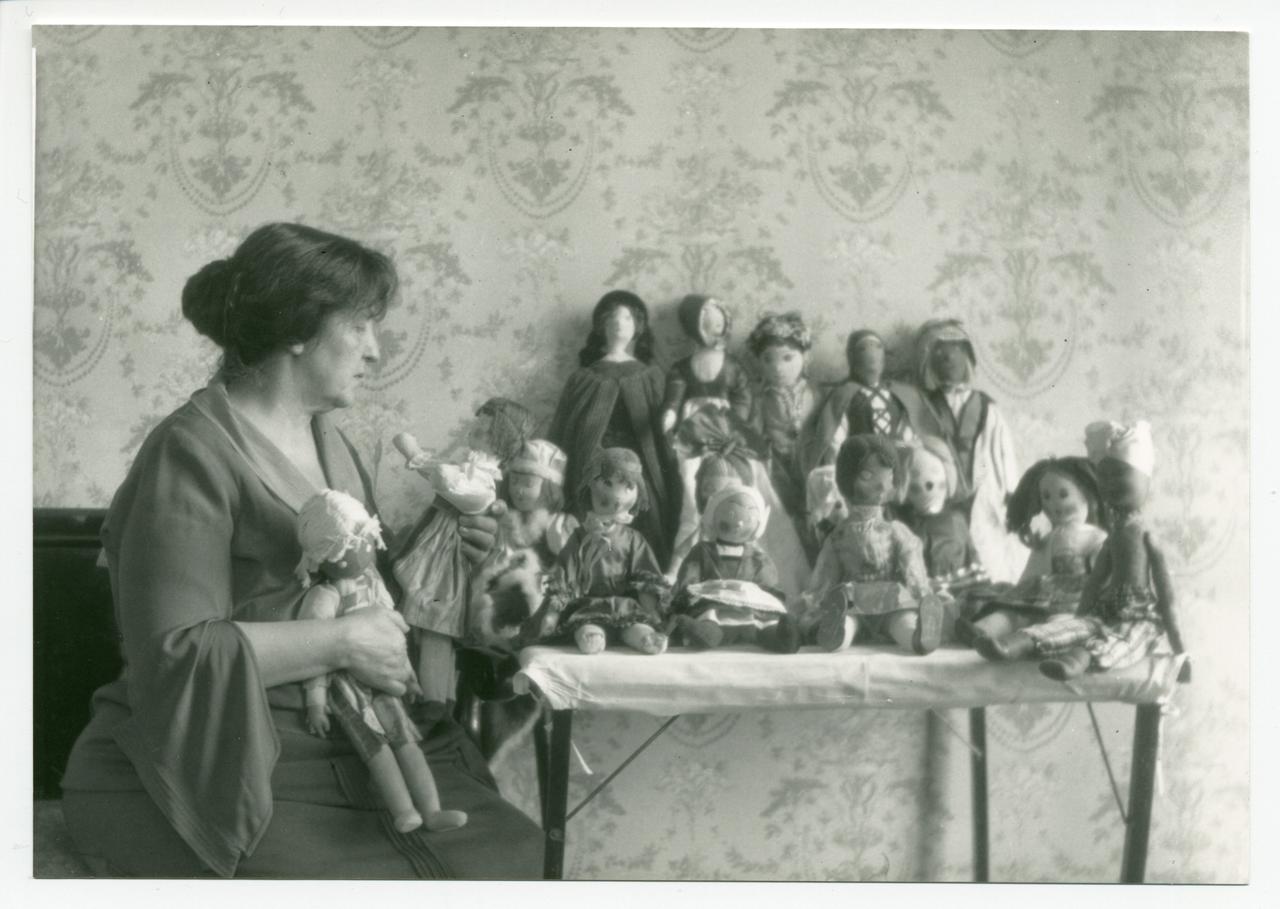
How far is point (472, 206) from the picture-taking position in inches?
89.0

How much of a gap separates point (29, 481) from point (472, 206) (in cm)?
93

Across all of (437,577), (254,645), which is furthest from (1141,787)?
(254,645)

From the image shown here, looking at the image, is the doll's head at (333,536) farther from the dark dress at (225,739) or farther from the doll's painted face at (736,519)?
the doll's painted face at (736,519)

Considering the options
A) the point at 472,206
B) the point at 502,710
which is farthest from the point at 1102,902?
the point at 472,206

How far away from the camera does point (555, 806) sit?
2.19 metres

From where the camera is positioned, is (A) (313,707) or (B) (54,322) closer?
(A) (313,707)

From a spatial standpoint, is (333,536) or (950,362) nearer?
(333,536)

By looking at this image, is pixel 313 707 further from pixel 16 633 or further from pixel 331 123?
pixel 331 123

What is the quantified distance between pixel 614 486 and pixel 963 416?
0.64 meters

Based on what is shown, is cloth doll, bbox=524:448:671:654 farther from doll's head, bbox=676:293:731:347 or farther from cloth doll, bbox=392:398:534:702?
doll's head, bbox=676:293:731:347

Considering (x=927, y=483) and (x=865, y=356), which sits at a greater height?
(x=865, y=356)

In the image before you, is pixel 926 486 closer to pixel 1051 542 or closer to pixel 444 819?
pixel 1051 542

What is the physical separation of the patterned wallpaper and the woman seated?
7 centimetres

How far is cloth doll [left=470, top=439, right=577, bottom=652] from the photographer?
7.13 ft
